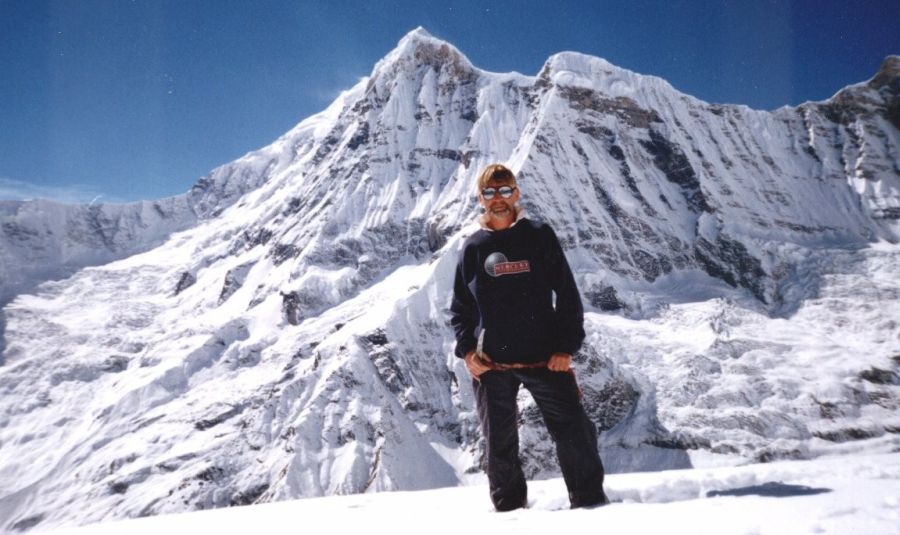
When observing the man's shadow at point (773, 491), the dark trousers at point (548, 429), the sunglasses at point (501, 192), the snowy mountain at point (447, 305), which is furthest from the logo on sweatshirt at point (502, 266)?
the snowy mountain at point (447, 305)

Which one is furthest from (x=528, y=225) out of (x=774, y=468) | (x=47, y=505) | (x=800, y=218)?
(x=800, y=218)

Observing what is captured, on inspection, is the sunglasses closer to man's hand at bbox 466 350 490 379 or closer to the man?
the man

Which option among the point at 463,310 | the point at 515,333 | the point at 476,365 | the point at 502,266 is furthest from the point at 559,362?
the point at 463,310

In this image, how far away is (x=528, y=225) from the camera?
16.9 ft

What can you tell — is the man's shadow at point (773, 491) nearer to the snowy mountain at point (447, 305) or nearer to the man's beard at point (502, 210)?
the man's beard at point (502, 210)

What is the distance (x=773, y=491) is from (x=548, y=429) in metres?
1.79

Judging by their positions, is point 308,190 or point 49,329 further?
point 308,190

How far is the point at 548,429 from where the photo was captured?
4.84 m

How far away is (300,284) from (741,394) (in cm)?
7532

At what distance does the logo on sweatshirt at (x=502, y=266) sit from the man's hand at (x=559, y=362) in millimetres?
866

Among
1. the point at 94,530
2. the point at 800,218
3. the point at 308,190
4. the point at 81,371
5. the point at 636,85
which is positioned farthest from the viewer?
the point at 308,190

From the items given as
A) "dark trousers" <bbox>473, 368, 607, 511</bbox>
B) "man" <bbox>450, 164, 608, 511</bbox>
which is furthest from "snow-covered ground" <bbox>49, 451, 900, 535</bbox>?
"man" <bbox>450, 164, 608, 511</bbox>

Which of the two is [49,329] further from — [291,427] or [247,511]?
[247,511]

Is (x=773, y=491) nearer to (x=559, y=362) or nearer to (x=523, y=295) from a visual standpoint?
(x=559, y=362)
